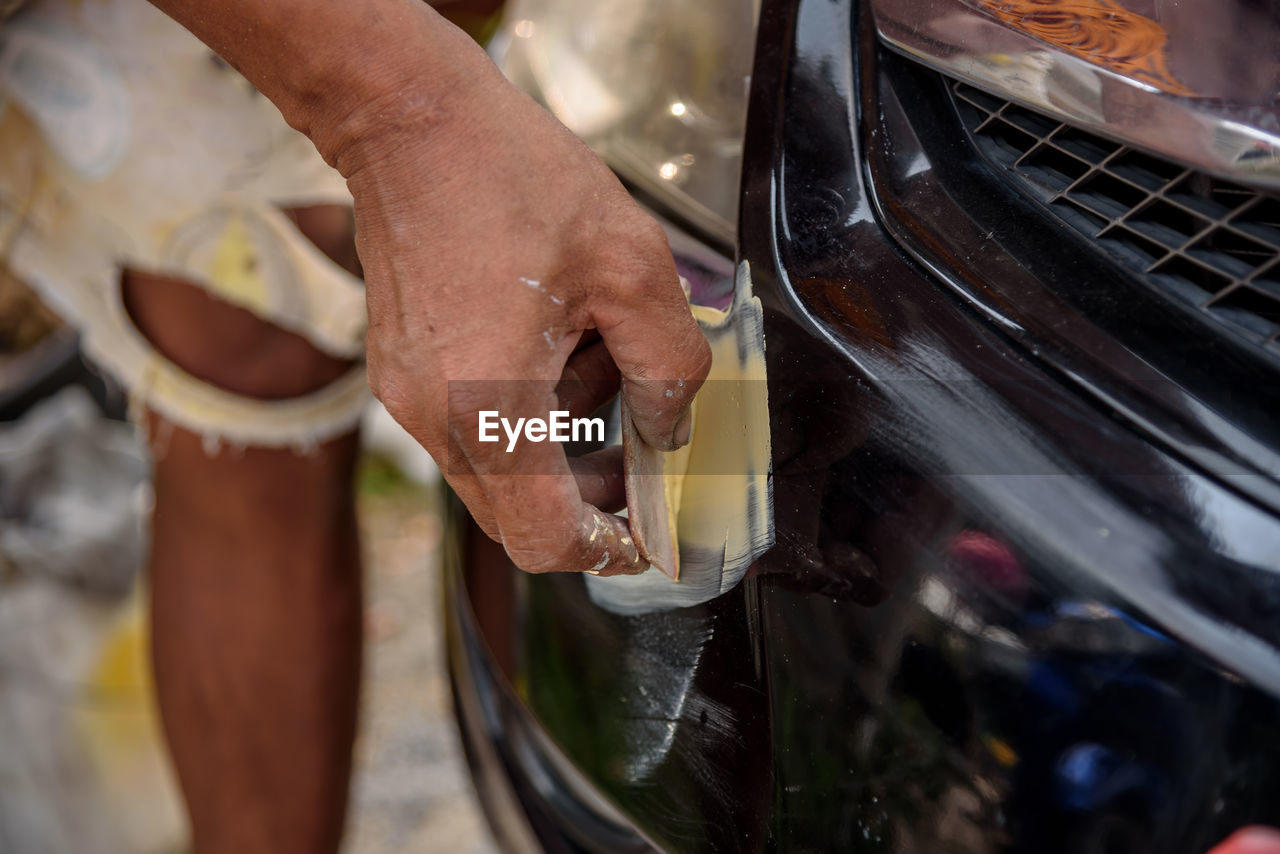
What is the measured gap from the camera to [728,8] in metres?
1.00

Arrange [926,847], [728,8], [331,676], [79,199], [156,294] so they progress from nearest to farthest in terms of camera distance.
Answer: [926,847] → [728,8] → [79,199] → [156,294] → [331,676]

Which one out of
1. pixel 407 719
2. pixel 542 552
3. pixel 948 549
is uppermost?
pixel 948 549

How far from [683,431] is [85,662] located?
1500 millimetres

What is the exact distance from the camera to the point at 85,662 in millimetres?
1820

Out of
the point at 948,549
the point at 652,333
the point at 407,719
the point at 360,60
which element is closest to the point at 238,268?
the point at 360,60

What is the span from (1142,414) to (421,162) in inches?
18.7

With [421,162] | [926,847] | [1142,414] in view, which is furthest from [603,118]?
[926,847]

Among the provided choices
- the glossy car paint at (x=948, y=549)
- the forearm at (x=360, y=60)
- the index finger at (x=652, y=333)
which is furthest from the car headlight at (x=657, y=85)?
the forearm at (x=360, y=60)

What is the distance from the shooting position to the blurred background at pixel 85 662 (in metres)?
1.79

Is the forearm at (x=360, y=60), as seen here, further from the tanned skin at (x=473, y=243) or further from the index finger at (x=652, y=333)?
the index finger at (x=652, y=333)

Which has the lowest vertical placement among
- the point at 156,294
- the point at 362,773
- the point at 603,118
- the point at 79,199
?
the point at 362,773

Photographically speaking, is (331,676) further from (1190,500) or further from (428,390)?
(1190,500)

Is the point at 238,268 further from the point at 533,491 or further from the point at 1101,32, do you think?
the point at 1101,32

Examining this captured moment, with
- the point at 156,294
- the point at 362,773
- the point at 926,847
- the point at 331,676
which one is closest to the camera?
the point at 926,847
